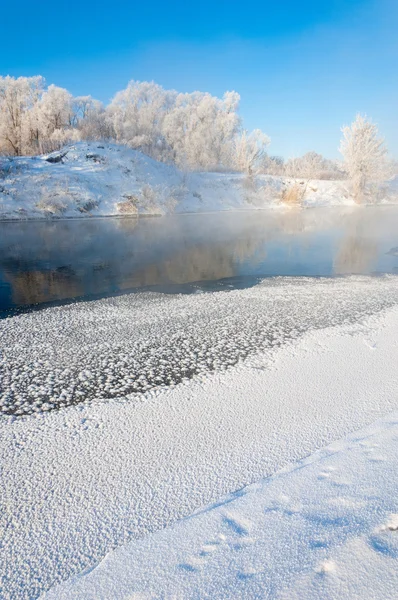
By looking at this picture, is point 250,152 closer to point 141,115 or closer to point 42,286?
point 141,115

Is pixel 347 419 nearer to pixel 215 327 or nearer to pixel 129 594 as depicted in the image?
pixel 129 594

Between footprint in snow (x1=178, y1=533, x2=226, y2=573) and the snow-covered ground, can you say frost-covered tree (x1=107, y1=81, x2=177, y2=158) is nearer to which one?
the snow-covered ground

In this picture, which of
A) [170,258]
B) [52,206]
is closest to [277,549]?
[170,258]

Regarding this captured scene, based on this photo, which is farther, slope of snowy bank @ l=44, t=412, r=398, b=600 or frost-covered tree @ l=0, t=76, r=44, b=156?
frost-covered tree @ l=0, t=76, r=44, b=156

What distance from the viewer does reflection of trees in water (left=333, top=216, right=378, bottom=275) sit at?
1109cm

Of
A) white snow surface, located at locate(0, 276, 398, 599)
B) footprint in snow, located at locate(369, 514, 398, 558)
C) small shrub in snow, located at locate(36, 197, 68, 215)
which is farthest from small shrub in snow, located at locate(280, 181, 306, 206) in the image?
footprint in snow, located at locate(369, 514, 398, 558)

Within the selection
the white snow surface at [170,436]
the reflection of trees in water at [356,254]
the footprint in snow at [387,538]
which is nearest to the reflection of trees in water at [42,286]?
the white snow surface at [170,436]

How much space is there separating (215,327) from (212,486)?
353 cm

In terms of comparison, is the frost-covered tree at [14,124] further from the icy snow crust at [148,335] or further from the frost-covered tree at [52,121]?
the icy snow crust at [148,335]

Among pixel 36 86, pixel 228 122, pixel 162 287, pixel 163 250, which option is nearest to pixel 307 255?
pixel 163 250

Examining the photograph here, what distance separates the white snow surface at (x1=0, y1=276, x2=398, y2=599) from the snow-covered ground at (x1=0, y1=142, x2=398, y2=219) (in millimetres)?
26186

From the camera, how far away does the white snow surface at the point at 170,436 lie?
7.29 feet

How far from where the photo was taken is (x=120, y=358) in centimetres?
491

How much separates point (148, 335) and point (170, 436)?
8.65 ft
